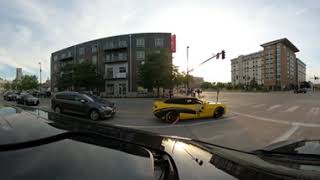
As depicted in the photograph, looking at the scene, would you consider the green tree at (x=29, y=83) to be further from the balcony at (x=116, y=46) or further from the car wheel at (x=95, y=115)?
the car wheel at (x=95, y=115)

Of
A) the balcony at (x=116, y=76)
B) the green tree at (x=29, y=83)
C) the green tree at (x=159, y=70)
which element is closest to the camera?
the green tree at (x=159, y=70)

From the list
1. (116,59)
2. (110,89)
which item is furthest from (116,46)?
(110,89)

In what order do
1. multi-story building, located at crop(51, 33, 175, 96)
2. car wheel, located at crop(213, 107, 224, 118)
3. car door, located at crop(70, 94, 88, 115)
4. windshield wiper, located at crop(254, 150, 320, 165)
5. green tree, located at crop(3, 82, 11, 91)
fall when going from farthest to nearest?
green tree, located at crop(3, 82, 11, 91), multi-story building, located at crop(51, 33, 175, 96), car door, located at crop(70, 94, 88, 115), car wheel, located at crop(213, 107, 224, 118), windshield wiper, located at crop(254, 150, 320, 165)

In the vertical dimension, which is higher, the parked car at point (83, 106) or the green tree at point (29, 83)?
the green tree at point (29, 83)

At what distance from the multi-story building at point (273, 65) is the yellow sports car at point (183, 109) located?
101 m

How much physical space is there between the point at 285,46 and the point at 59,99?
130964 millimetres

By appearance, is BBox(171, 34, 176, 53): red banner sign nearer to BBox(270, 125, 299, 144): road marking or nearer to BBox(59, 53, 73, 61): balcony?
BBox(59, 53, 73, 61): balcony

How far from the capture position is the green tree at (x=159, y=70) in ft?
147

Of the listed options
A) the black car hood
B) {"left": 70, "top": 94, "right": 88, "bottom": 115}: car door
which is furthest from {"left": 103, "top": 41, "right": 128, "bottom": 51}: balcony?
the black car hood

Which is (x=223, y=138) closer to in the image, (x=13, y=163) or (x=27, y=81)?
(x=13, y=163)

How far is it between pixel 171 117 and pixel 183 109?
800 millimetres

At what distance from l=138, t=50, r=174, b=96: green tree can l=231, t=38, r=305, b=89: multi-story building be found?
7318 centimetres

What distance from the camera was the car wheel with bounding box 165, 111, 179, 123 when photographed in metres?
14.3

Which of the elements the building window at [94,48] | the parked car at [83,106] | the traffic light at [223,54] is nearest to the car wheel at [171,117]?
the parked car at [83,106]
